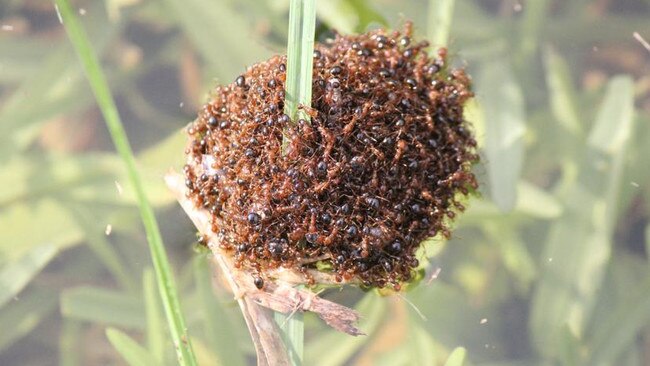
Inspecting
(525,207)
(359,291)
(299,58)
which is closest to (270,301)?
(359,291)

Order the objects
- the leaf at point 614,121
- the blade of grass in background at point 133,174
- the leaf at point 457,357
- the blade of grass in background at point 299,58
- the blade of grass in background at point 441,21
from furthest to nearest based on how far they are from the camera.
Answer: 1. the leaf at point 614,121
2. the blade of grass in background at point 441,21
3. the leaf at point 457,357
4. the blade of grass in background at point 299,58
5. the blade of grass in background at point 133,174

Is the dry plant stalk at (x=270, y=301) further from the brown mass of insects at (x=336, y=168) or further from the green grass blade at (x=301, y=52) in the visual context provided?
the green grass blade at (x=301, y=52)

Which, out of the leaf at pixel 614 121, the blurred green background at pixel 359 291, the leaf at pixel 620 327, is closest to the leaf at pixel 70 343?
the blurred green background at pixel 359 291

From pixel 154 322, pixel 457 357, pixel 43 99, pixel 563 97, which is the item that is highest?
pixel 43 99

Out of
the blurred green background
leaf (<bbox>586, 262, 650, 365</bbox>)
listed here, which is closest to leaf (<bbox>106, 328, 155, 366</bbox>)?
the blurred green background

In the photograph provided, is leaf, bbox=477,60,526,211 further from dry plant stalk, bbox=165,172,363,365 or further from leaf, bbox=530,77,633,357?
dry plant stalk, bbox=165,172,363,365

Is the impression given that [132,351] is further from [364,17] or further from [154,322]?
[364,17]
